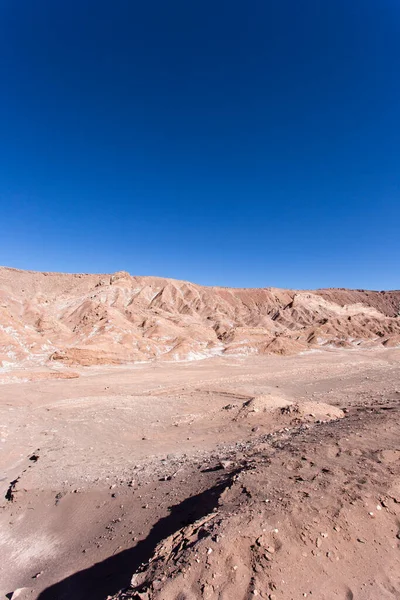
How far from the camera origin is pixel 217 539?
4293mm

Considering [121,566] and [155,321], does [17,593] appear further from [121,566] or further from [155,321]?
[155,321]

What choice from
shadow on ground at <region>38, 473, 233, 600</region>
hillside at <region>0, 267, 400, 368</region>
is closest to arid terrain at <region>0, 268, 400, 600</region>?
shadow on ground at <region>38, 473, 233, 600</region>

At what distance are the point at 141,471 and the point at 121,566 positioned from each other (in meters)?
3.85

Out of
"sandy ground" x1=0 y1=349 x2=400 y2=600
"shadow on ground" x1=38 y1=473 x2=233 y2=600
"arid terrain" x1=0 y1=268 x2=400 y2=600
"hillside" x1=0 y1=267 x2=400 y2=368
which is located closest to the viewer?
"arid terrain" x1=0 y1=268 x2=400 y2=600

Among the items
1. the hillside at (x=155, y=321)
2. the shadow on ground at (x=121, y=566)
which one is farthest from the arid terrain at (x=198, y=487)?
the hillside at (x=155, y=321)

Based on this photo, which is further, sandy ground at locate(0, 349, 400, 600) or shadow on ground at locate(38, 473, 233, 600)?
sandy ground at locate(0, 349, 400, 600)

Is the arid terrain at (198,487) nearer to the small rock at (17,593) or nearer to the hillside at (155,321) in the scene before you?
the small rock at (17,593)

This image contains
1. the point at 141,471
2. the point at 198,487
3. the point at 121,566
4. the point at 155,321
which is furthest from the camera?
the point at 155,321

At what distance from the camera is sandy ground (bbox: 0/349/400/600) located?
5371 millimetres

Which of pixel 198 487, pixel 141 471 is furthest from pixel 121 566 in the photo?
pixel 141 471

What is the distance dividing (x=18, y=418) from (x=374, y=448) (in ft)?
55.4

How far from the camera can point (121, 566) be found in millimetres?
5422

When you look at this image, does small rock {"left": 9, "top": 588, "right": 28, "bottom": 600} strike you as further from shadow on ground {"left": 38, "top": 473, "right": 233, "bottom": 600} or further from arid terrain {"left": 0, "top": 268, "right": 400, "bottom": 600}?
shadow on ground {"left": 38, "top": 473, "right": 233, "bottom": 600}

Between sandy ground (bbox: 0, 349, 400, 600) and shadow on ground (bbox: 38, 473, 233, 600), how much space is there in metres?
0.02
